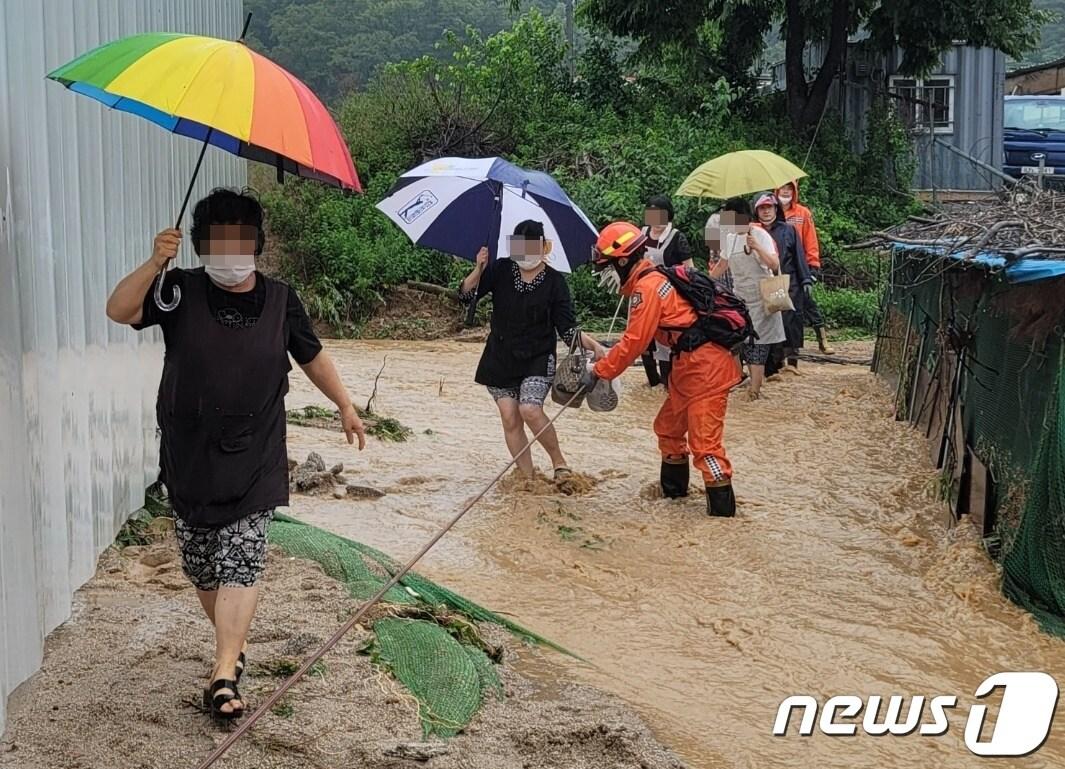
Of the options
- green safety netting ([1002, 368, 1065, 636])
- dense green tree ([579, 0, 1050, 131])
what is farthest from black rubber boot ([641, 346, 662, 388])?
dense green tree ([579, 0, 1050, 131])

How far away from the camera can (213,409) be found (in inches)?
155

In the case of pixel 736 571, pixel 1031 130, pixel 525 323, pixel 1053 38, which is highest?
pixel 1053 38

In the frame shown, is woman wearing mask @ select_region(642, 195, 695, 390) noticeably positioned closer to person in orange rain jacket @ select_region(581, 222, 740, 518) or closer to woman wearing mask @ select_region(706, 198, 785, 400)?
woman wearing mask @ select_region(706, 198, 785, 400)

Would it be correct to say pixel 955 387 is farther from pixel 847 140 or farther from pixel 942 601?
pixel 847 140

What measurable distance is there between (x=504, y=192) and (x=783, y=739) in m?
4.60

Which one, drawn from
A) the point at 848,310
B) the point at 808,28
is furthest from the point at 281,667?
the point at 808,28

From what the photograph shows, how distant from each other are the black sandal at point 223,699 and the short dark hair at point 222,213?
1403mm

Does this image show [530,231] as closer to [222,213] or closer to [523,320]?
[523,320]

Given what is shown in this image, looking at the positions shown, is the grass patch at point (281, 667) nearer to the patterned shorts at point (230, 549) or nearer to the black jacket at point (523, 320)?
the patterned shorts at point (230, 549)

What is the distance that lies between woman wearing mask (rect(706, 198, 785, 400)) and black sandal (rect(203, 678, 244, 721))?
737 centimetres

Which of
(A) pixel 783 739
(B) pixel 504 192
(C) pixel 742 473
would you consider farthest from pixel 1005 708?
(B) pixel 504 192

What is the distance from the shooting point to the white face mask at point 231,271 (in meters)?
3.96

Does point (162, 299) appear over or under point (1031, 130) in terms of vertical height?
under

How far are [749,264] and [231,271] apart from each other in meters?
7.66
